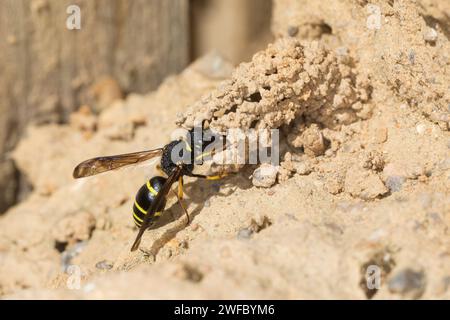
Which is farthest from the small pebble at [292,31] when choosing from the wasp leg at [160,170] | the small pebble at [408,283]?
the small pebble at [408,283]

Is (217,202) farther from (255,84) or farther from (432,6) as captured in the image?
(432,6)

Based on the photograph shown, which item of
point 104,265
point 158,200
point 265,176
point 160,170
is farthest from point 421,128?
point 104,265

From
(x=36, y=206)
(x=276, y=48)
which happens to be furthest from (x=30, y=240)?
(x=276, y=48)

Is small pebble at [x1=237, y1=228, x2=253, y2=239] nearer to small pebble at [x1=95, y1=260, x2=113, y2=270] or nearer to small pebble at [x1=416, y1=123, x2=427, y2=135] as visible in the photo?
small pebble at [x1=95, y1=260, x2=113, y2=270]

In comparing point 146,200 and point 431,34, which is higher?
point 431,34

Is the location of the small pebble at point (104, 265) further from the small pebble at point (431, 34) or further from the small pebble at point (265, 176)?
the small pebble at point (431, 34)

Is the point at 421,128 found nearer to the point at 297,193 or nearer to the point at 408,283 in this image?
the point at 297,193
